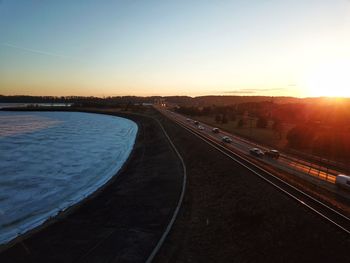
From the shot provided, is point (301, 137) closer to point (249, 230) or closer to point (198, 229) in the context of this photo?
point (249, 230)

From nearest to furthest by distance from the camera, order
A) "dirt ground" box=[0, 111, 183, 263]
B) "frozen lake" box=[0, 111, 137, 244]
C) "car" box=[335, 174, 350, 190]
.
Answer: "dirt ground" box=[0, 111, 183, 263]
"frozen lake" box=[0, 111, 137, 244]
"car" box=[335, 174, 350, 190]

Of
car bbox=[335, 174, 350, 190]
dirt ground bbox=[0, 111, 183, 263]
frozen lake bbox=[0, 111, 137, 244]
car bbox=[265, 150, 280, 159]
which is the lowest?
frozen lake bbox=[0, 111, 137, 244]

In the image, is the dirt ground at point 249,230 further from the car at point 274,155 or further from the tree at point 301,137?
the tree at point 301,137

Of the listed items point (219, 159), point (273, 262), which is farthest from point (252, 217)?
point (219, 159)

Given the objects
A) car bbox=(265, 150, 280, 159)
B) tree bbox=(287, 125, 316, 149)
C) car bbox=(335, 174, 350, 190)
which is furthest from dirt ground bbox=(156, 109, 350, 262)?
tree bbox=(287, 125, 316, 149)

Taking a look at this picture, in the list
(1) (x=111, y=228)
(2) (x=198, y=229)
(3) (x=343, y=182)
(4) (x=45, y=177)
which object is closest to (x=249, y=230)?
(2) (x=198, y=229)

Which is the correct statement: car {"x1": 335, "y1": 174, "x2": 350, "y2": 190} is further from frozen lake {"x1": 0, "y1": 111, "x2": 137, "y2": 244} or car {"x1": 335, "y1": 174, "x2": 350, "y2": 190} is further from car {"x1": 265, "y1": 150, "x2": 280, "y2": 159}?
frozen lake {"x1": 0, "y1": 111, "x2": 137, "y2": 244}

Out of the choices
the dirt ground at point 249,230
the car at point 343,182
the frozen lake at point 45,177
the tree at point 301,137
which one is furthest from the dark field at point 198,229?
the tree at point 301,137
